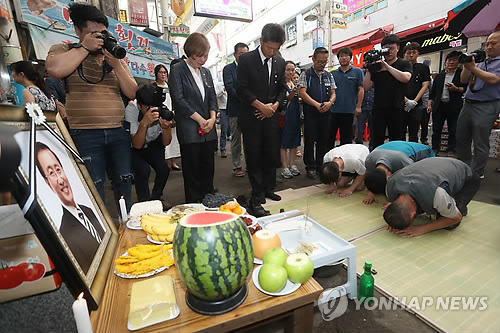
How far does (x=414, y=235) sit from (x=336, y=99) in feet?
6.59

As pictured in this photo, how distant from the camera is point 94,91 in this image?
145 cm

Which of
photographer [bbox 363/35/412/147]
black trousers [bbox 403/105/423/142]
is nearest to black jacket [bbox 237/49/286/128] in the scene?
photographer [bbox 363/35/412/147]

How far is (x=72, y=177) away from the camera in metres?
0.91

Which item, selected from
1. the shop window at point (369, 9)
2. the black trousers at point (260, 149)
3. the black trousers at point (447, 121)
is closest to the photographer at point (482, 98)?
the black trousers at point (447, 121)

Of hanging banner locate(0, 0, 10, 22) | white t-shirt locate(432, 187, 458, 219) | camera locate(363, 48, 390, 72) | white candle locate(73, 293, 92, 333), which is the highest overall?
hanging banner locate(0, 0, 10, 22)

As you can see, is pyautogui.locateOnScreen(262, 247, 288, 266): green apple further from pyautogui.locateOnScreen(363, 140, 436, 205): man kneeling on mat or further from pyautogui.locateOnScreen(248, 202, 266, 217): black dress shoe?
pyautogui.locateOnScreen(363, 140, 436, 205): man kneeling on mat

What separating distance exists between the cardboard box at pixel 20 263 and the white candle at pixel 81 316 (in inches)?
6.0

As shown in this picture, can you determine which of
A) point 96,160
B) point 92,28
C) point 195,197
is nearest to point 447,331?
point 195,197

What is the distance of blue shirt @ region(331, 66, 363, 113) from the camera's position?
10.6 feet

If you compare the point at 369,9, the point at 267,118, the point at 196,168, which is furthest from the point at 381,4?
the point at 196,168

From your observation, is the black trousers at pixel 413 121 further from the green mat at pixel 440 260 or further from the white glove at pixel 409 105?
the green mat at pixel 440 260

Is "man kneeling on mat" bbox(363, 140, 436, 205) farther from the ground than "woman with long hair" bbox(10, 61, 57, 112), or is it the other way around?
"woman with long hair" bbox(10, 61, 57, 112)

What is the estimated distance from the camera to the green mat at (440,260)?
3.81 feet

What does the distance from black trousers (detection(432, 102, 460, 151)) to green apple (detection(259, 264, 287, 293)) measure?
4448mm
